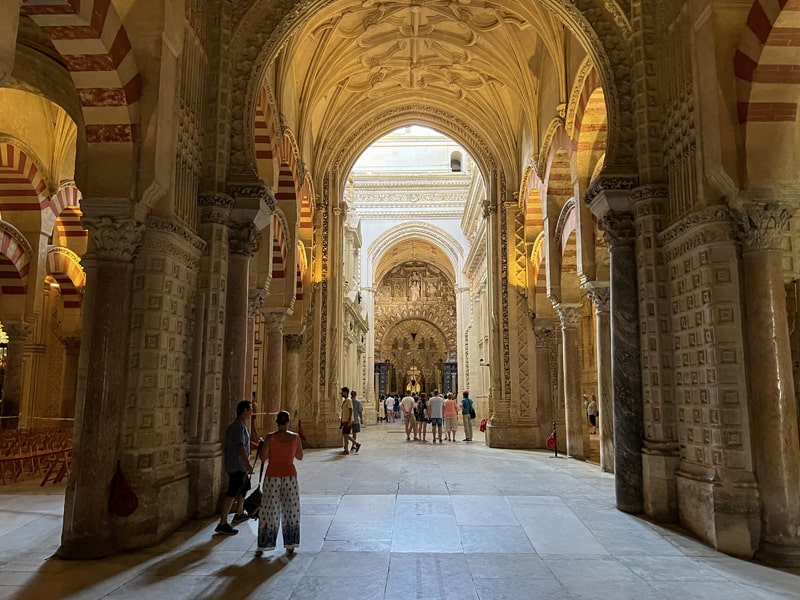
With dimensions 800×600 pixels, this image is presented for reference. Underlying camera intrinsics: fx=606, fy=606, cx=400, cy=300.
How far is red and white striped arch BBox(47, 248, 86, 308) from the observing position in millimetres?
13094

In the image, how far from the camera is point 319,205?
14992 mm

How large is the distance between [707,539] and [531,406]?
27.2 ft

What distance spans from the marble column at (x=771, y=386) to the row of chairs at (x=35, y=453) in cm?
822

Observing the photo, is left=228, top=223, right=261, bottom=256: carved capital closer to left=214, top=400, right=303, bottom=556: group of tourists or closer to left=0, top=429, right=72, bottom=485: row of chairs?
left=214, top=400, right=303, bottom=556: group of tourists

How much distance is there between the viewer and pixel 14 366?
11.5 meters

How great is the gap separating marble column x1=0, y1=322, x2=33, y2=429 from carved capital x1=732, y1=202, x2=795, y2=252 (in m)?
12.1

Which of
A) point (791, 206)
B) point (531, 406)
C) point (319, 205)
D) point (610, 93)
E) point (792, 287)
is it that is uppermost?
point (319, 205)

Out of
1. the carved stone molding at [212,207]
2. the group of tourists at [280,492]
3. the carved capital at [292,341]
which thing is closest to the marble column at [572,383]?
the carved capital at [292,341]

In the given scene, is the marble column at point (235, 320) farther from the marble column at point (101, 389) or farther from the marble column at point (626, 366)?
the marble column at point (626, 366)

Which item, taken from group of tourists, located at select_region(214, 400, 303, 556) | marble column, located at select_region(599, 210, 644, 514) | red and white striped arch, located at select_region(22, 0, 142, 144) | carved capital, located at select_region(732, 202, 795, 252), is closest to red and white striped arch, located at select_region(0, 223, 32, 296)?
red and white striped arch, located at select_region(22, 0, 142, 144)

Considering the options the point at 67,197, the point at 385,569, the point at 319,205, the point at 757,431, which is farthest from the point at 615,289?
the point at 67,197

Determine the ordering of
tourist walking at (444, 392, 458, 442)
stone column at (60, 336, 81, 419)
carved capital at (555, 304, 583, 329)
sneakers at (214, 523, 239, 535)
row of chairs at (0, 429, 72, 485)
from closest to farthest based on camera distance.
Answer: sneakers at (214, 523, 239, 535) < row of chairs at (0, 429, 72, 485) < carved capital at (555, 304, 583, 329) < stone column at (60, 336, 81, 419) < tourist walking at (444, 392, 458, 442)

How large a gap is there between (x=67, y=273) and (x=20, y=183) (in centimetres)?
252

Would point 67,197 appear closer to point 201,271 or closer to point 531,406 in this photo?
point 201,271
